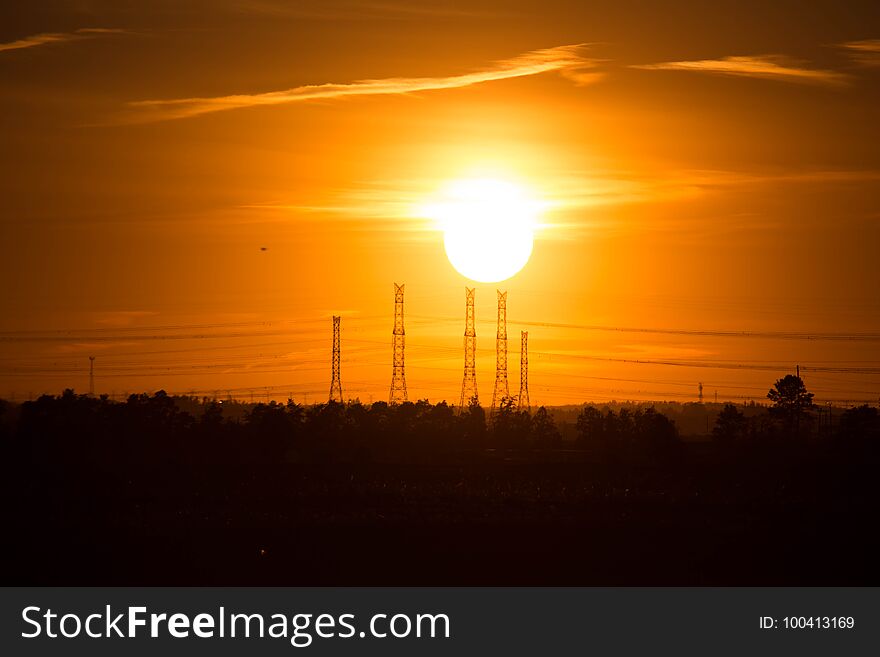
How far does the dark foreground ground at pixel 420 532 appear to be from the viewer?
51.7 meters

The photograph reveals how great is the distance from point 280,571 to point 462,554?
896 centimetres

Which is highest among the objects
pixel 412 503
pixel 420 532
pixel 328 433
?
pixel 328 433

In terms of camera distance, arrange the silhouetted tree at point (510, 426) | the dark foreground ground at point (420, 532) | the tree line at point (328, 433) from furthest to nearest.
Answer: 1. the silhouetted tree at point (510, 426)
2. the tree line at point (328, 433)
3. the dark foreground ground at point (420, 532)

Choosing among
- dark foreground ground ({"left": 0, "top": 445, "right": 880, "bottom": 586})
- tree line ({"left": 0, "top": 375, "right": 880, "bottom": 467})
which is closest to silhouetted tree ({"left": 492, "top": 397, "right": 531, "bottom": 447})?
tree line ({"left": 0, "top": 375, "right": 880, "bottom": 467})

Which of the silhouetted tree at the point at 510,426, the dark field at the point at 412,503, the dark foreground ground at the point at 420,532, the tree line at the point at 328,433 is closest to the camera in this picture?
the dark foreground ground at the point at 420,532

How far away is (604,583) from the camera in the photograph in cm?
5062

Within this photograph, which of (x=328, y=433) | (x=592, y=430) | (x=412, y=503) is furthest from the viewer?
(x=592, y=430)

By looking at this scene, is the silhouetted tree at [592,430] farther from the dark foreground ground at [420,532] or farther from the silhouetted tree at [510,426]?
the dark foreground ground at [420,532]

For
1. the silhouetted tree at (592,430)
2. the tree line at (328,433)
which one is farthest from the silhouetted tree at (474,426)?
the silhouetted tree at (592,430)

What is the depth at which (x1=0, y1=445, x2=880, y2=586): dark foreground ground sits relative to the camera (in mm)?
51656

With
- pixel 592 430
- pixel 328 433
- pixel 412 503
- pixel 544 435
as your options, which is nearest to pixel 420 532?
pixel 412 503

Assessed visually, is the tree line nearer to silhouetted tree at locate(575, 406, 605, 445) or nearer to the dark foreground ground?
silhouetted tree at locate(575, 406, 605, 445)

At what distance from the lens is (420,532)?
60.2 metres

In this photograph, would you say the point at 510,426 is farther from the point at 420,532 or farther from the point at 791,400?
the point at 420,532
